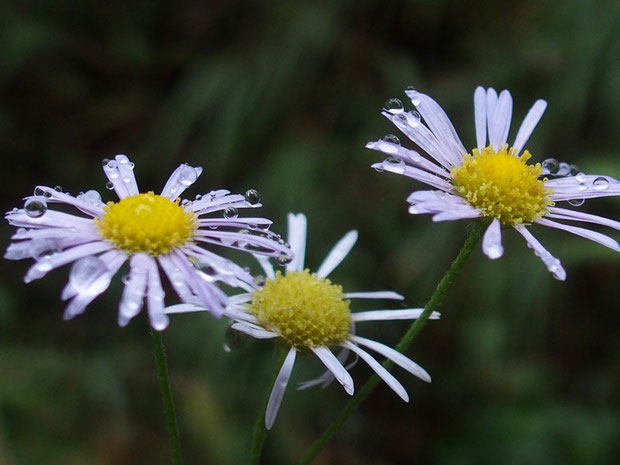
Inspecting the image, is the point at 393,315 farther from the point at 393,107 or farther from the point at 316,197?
the point at 316,197

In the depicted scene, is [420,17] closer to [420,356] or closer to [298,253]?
[420,356]

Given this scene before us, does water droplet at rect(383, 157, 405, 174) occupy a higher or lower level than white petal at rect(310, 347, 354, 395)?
higher

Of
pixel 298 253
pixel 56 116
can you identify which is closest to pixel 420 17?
pixel 56 116

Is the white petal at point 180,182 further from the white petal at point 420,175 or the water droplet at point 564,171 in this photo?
the water droplet at point 564,171

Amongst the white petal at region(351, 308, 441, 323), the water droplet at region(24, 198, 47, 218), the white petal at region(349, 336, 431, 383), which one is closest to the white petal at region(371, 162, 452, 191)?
the white petal at region(351, 308, 441, 323)

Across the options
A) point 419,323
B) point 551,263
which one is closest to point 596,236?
point 551,263

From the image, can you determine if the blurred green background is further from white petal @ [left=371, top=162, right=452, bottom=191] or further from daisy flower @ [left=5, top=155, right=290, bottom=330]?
daisy flower @ [left=5, top=155, right=290, bottom=330]

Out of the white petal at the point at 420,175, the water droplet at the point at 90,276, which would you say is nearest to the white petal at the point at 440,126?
the white petal at the point at 420,175
